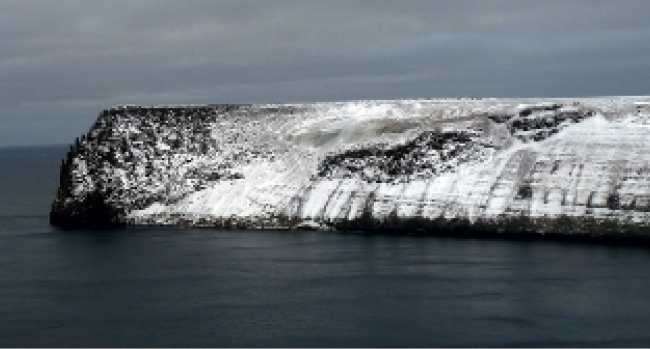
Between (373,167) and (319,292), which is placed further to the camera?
(373,167)

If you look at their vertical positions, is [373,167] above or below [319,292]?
above

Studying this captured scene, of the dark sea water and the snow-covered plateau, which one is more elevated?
the snow-covered plateau

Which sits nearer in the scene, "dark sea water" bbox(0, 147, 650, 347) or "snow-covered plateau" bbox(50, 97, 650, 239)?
"dark sea water" bbox(0, 147, 650, 347)

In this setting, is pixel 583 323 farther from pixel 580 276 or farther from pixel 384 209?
pixel 384 209
